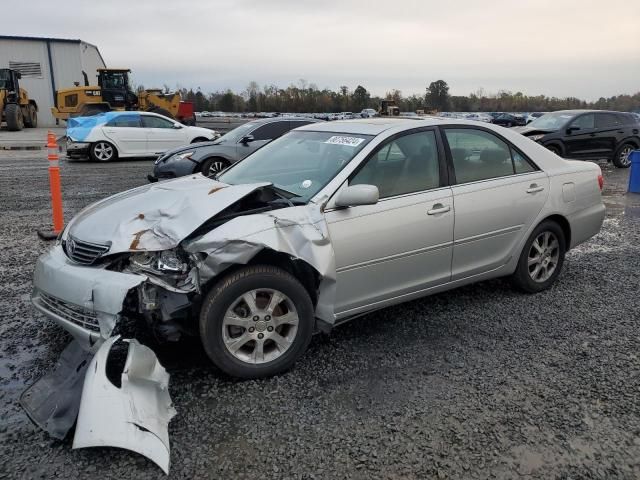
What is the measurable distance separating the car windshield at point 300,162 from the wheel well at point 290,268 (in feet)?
1.52

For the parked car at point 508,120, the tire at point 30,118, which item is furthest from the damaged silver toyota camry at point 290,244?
the parked car at point 508,120

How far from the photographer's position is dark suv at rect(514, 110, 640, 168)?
14117 millimetres

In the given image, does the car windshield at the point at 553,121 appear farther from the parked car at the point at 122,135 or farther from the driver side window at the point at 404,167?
the driver side window at the point at 404,167

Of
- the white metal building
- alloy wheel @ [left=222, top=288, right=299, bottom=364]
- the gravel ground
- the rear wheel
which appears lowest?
the gravel ground

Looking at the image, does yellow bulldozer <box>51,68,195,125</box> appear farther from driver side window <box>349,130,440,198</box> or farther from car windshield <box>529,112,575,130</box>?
driver side window <box>349,130,440,198</box>

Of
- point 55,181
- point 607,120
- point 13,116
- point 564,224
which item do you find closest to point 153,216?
point 564,224

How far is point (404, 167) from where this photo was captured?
13.1ft

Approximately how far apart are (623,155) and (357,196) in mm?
15044

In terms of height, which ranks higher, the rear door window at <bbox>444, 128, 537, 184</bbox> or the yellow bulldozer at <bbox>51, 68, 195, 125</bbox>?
the yellow bulldozer at <bbox>51, 68, 195, 125</bbox>

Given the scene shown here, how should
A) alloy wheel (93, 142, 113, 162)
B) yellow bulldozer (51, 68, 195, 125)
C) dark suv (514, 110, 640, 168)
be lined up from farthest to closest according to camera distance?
yellow bulldozer (51, 68, 195, 125)
alloy wheel (93, 142, 113, 162)
dark suv (514, 110, 640, 168)

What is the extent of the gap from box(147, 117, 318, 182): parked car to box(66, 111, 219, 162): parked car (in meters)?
5.72

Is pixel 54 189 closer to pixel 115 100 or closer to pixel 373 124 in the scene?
pixel 373 124

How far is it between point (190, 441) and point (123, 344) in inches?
27.0

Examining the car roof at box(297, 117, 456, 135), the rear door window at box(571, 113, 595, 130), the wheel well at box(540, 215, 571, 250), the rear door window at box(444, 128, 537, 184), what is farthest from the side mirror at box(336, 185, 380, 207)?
the rear door window at box(571, 113, 595, 130)
